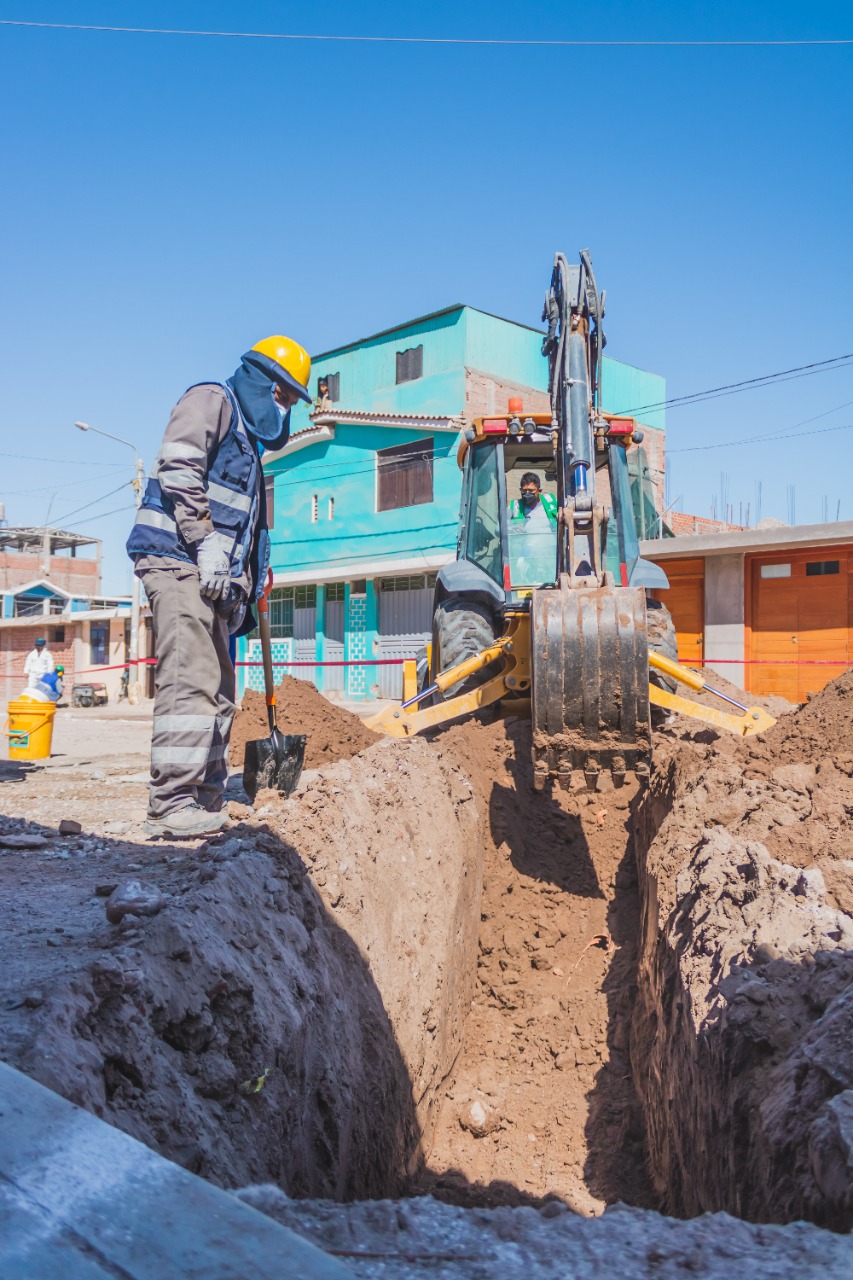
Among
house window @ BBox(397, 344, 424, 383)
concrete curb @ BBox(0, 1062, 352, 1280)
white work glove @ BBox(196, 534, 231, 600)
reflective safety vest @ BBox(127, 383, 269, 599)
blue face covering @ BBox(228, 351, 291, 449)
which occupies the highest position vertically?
house window @ BBox(397, 344, 424, 383)

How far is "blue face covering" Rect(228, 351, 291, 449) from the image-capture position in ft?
16.0

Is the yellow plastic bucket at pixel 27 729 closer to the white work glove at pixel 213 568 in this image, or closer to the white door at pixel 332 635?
the white work glove at pixel 213 568

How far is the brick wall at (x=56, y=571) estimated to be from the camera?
155ft

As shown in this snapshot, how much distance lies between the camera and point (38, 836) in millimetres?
4168

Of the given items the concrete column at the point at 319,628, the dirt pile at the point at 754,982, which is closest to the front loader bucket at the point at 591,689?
the dirt pile at the point at 754,982

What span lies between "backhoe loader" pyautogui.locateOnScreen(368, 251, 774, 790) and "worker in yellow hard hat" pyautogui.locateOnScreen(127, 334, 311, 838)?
4.45 ft

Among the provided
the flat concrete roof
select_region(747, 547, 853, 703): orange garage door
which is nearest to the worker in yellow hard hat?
the flat concrete roof

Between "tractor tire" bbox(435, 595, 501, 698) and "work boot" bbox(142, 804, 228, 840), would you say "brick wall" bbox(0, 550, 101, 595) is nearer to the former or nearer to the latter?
"tractor tire" bbox(435, 595, 501, 698)

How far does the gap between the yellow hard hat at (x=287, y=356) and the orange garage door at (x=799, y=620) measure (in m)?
10.1

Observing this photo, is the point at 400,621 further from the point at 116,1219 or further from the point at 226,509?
the point at 116,1219

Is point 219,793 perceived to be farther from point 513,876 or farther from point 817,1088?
point 817,1088

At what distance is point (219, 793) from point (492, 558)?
2.75 m

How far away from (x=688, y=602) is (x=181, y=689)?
11.4m

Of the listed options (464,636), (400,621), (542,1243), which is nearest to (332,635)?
(400,621)
